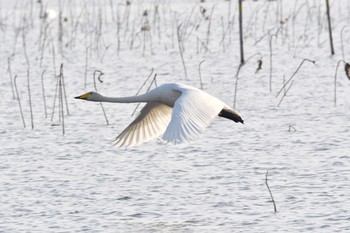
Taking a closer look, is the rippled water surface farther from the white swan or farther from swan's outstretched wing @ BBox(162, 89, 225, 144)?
swan's outstretched wing @ BBox(162, 89, 225, 144)

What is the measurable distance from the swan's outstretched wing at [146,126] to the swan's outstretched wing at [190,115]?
0.60 m

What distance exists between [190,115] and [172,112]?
0.44 feet

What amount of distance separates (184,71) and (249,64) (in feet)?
2.70

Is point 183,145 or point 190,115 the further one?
point 183,145

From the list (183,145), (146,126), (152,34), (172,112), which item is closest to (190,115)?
(172,112)

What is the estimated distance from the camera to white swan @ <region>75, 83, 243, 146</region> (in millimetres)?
6422

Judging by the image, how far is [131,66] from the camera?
40.9 feet

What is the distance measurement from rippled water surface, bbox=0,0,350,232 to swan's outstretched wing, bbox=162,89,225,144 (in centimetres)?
43

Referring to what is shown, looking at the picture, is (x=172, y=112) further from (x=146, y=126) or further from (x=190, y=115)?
(x=146, y=126)

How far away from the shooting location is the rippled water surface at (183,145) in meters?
6.09

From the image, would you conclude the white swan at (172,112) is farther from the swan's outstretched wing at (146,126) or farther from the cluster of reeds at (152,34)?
the cluster of reeds at (152,34)

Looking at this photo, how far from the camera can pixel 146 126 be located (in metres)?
7.73

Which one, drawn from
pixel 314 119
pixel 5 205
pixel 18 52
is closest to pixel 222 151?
pixel 314 119

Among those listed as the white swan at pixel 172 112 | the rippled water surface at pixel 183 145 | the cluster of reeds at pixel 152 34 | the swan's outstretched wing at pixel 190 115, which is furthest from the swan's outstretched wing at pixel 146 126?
the cluster of reeds at pixel 152 34
